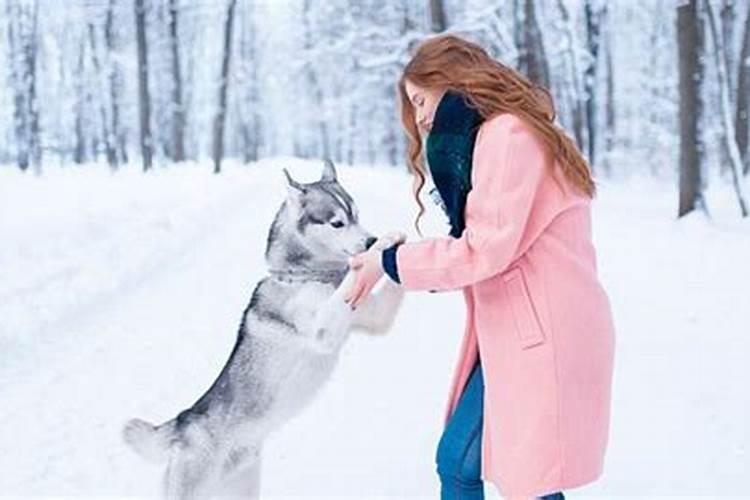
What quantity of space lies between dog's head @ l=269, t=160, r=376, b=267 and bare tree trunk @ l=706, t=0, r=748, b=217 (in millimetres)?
1156

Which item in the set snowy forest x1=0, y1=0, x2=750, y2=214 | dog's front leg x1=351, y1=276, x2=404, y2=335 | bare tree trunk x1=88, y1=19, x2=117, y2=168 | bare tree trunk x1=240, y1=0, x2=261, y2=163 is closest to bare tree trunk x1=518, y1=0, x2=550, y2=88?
snowy forest x1=0, y1=0, x2=750, y2=214

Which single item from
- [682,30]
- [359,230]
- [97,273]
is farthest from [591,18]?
[97,273]

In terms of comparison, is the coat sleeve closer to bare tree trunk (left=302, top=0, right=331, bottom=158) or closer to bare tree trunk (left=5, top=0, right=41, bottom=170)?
bare tree trunk (left=302, top=0, right=331, bottom=158)

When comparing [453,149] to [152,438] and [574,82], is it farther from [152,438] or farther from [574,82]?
[574,82]

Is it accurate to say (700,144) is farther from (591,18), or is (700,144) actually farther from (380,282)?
(380,282)

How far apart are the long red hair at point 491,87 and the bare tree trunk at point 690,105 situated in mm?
1034

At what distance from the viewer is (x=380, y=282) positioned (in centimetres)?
188

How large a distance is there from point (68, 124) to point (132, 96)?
16cm

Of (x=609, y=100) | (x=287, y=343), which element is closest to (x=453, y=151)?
(x=287, y=343)

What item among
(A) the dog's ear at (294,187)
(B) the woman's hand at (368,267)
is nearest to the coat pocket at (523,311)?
(B) the woman's hand at (368,267)

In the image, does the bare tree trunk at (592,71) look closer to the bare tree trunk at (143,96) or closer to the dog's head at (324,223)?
the dog's head at (324,223)


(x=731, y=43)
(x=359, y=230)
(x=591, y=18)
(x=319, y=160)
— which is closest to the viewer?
(x=359, y=230)

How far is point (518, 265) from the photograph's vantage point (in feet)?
4.89

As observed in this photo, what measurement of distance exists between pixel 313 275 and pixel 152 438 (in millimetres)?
476
